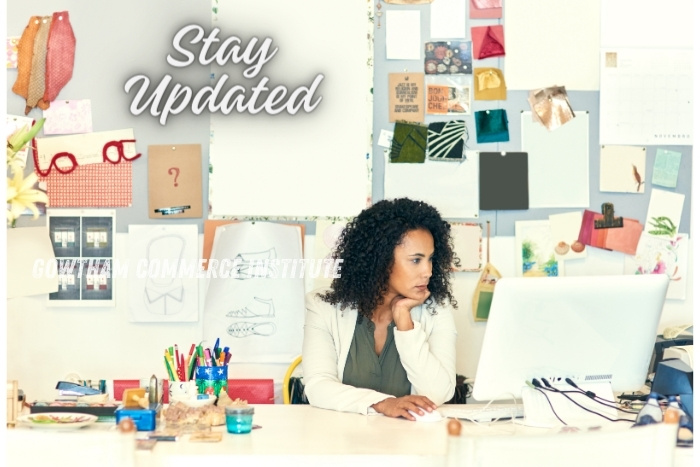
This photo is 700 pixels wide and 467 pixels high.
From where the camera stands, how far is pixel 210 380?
7.66 feet

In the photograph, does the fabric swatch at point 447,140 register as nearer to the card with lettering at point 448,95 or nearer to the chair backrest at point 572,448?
the card with lettering at point 448,95

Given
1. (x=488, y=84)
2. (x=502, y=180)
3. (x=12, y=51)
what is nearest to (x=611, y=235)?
(x=502, y=180)

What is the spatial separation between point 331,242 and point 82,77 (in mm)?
1094

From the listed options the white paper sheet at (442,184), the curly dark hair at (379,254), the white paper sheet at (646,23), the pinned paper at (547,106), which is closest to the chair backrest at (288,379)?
the curly dark hair at (379,254)

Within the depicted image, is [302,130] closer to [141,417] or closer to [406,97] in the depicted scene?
[406,97]

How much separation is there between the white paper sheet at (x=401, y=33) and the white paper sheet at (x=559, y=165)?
549 mm

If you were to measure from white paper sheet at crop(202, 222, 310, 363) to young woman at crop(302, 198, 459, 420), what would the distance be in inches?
17.1

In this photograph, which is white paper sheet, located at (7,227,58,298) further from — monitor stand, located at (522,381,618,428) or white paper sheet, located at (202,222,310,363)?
monitor stand, located at (522,381,618,428)

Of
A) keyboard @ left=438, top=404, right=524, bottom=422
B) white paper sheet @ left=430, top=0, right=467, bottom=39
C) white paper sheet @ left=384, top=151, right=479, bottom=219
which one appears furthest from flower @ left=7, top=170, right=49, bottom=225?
white paper sheet @ left=430, top=0, right=467, bottom=39

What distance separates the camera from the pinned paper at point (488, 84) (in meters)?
3.32

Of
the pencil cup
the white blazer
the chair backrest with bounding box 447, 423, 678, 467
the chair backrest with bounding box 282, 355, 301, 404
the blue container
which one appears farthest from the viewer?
the chair backrest with bounding box 282, 355, 301, 404

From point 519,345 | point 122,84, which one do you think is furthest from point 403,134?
point 519,345

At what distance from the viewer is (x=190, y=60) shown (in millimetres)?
3291

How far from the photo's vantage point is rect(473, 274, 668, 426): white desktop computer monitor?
211cm
